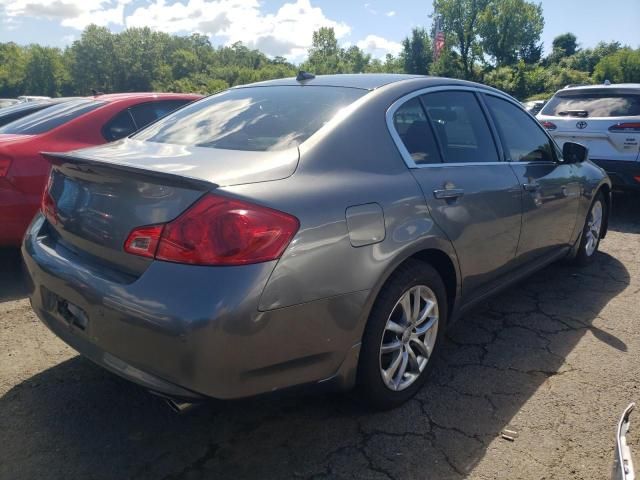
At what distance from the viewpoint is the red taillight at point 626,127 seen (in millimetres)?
6102

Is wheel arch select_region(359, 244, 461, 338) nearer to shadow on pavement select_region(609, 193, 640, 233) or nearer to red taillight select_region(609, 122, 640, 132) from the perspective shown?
shadow on pavement select_region(609, 193, 640, 233)

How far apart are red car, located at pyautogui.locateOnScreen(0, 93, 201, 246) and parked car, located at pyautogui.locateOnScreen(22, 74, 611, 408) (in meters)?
1.62

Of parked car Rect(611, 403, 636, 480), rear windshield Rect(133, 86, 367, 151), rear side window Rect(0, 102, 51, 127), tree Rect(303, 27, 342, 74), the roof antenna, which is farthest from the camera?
tree Rect(303, 27, 342, 74)

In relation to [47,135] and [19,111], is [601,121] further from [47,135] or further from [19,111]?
[19,111]

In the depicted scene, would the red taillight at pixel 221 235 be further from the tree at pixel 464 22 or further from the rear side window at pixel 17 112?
the tree at pixel 464 22

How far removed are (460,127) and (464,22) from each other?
234 feet

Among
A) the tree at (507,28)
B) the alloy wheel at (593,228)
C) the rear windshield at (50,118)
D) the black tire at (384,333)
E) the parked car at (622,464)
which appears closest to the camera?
the parked car at (622,464)

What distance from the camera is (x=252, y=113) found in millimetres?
2723

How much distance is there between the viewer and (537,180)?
3.49 meters

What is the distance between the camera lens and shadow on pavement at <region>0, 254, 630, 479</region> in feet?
6.98

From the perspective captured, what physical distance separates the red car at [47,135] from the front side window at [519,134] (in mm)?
2941

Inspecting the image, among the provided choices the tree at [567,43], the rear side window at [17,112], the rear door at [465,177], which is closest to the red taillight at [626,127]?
the rear door at [465,177]

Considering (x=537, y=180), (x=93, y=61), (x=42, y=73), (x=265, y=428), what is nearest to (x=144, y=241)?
(x=265, y=428)

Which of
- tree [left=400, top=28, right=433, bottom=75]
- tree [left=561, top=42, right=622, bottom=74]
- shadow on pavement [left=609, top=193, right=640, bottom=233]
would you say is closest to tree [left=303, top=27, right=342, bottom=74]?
tree [left=400, top=28, right=433, bottom=75]
